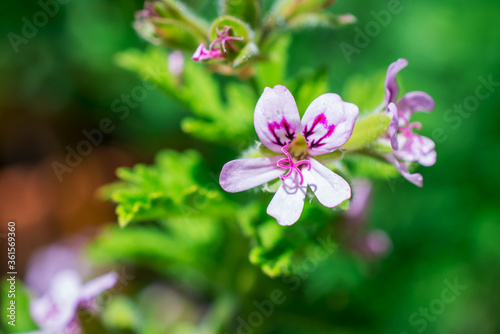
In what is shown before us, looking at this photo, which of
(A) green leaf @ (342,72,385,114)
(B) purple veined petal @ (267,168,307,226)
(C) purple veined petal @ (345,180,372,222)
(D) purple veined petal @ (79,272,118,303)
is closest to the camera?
(B) purple veined petal @ (267,168,307,226)

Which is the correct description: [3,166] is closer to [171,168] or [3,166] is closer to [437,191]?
[171,168]

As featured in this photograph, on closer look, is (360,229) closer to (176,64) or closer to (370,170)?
(370,170)

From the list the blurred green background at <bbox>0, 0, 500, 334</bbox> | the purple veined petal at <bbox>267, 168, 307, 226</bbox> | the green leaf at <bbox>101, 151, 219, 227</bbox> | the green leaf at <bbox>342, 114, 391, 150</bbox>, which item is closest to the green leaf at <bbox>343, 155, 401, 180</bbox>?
the green leaf at <bbox>342, 114, 391, 150</bbox>

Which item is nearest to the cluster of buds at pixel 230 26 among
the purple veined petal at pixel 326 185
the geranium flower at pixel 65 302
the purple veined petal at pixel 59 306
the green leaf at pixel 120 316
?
the purple veined petal at pixel 326 185

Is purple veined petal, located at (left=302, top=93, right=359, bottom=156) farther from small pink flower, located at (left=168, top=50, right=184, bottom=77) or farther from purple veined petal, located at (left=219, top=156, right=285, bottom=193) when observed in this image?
small pink flower, located at (left=168, top=50, right=184, bottom=77)

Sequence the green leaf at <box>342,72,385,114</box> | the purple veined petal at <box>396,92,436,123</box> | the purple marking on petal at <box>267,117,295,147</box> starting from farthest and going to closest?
1. the green leaf at <box>342,72,385,114</box>
2. the purple veined petal at <box>396,92,436,123</box>
3. the purple marking on petal at <box>267,117,295,147</box>

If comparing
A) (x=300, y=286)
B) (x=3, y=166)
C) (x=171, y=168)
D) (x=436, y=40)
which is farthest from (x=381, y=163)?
(x=3, y=166)
